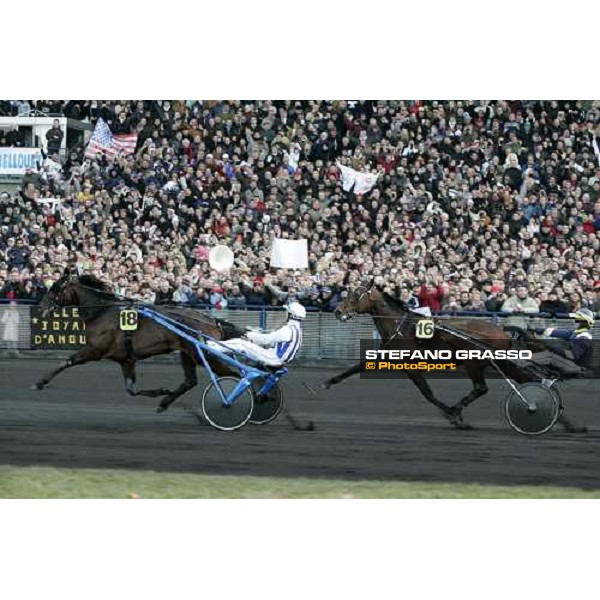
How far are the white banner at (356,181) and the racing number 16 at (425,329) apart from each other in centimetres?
370

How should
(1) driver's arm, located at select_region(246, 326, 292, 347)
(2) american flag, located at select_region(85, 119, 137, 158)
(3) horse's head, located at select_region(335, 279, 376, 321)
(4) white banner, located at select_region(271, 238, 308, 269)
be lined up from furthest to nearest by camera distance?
(4) white banner, located at select_region(271, 238, 308, 269)
(2) american flag, located at select_region(85, 119, 137, 158)
(3) horse's head, located at select_region(335, 279, 376, 321)
(1) driver's arm, located at select_region(246, 326, 292, 347)

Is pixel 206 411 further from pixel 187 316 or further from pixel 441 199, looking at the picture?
pixel 441 199

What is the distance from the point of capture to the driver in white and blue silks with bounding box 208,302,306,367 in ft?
45.0

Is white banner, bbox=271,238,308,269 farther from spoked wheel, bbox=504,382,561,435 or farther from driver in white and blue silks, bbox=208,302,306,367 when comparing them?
spoked wheel, bbox=504,382,561,435

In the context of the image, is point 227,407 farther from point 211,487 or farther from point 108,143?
point 108,143

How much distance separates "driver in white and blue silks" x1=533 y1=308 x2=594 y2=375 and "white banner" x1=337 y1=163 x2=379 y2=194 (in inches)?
157

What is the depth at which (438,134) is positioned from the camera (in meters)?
17.9

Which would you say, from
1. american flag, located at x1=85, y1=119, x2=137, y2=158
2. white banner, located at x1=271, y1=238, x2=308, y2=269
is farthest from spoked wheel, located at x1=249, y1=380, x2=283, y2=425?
american flag, located at x1=85, y1=119, x2=137, y2=158

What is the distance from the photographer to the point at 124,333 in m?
14.8

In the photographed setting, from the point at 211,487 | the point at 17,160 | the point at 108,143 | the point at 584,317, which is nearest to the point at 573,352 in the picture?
the point at 584,317

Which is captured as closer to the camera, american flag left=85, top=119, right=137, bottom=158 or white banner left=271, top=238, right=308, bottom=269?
american flag left=85, top=119, right=137, bottom=158

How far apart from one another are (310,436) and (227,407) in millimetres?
957
